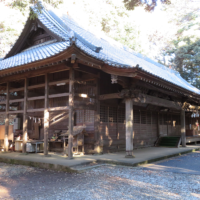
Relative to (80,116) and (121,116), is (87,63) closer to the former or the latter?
(80,116)

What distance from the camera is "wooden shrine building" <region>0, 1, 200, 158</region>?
7.38 m

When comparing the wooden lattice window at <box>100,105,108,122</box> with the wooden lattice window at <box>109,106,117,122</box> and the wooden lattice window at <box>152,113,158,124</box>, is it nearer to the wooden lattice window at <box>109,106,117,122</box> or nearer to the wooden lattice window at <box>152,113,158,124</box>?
the wooden lattice window at <box>109,106,117,122</box>

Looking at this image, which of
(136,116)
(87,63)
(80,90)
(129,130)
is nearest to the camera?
(87,63)

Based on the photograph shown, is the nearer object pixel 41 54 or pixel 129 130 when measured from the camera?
pixel 129 130

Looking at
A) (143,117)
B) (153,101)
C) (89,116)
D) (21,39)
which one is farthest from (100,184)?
(21,39)

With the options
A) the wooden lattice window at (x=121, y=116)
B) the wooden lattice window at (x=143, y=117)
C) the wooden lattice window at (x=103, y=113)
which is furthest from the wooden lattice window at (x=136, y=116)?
the wooden lattice window at (x=103, y=113)

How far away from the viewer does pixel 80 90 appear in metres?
9.17

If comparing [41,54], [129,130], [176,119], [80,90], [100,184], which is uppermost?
[41,54]

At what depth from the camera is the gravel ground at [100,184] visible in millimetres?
4215

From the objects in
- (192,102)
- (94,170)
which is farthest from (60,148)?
(192,102)

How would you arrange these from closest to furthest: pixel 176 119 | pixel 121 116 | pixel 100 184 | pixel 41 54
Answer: pixel 100 184 < pixel 41 54 < pixel 121 116 < pixel 176 119

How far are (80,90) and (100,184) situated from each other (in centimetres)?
497

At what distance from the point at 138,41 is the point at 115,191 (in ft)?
87.2

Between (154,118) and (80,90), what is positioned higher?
(80,90)
